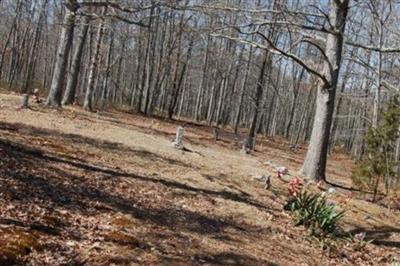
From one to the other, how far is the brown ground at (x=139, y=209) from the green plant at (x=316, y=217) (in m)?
0.25

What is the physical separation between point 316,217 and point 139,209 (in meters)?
3.77

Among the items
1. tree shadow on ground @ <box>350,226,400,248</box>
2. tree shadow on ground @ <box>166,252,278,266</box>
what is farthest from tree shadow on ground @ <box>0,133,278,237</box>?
tree shadow on ground @ <box>350,226,400,248</box>

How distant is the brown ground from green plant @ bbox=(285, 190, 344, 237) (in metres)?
0.25

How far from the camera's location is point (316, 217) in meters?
10.5

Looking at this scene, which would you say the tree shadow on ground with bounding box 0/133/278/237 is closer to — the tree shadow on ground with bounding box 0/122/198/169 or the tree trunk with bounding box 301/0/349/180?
the tree shadow on ground with bounding box 0/122/198/169

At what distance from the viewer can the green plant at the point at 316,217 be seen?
10344 millimetres

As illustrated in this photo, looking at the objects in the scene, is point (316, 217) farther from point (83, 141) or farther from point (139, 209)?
point (83, 141)

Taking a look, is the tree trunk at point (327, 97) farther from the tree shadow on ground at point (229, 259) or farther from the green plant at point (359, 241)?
the tree shadow on ground at point (229, 259)

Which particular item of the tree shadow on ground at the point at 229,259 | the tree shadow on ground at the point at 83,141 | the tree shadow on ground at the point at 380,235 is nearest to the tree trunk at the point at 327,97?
the tree shadow on ground at the point at 380,235

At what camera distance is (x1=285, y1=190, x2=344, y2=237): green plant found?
10344mm

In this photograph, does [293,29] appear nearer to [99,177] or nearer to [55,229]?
[99,177]

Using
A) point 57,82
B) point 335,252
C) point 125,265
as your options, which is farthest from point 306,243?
point 57,82

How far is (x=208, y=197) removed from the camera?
35.0 ft

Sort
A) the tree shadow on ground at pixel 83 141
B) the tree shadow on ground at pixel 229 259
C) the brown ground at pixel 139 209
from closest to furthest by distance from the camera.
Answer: the brown ground at pixel 139 209 < the tree shadow on ground at pixel 229 259 < the tree shadow on ground at pixel 83 141
